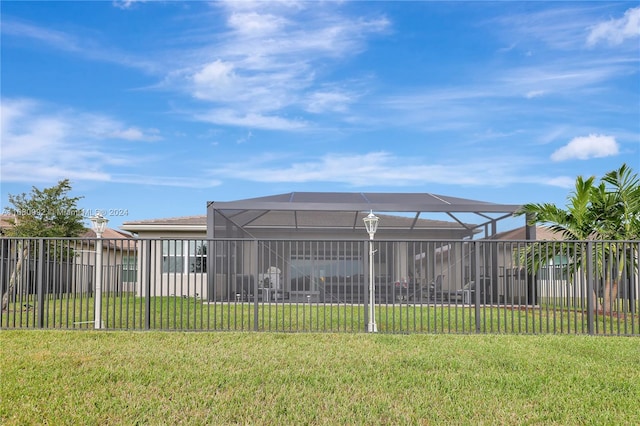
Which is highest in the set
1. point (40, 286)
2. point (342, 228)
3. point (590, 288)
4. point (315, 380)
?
point (342, 228)

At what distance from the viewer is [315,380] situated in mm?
6836

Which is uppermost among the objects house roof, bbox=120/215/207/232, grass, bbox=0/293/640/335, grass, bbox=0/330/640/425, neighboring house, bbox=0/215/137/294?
house roof, bbox=120/215/207/232

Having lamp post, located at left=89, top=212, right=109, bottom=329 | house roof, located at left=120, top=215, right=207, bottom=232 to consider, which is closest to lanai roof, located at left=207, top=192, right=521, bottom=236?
house roof, located at left=120, top=215, right=207, bottom=232

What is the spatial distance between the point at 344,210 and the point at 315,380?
11498 millimetres

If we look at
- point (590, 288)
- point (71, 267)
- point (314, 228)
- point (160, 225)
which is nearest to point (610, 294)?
point (590, 288)

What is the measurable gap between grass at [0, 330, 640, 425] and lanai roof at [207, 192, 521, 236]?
27.0 ft

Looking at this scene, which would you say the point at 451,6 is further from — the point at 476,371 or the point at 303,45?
the point at 476,371

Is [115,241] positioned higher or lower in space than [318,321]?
higher

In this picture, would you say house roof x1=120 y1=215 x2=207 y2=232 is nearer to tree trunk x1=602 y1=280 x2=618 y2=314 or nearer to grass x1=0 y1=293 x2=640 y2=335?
grass x1=0 y1=293 x2=640 y2=335

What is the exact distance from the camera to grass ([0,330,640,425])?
5672 millimetres

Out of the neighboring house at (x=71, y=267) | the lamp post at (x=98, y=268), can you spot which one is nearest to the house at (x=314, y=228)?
the neighboring house at (x=71, y=267)

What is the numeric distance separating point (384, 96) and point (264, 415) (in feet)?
37.4

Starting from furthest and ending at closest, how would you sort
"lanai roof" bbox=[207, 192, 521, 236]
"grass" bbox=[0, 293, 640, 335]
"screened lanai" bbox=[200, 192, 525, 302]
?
1. "lanai roof" bbox=[207, 192, 521, 236]
2. "screened lanai" bbox=[200, 192, 525, 302]
3. "grass" bbox=[0, 293, 640, 335]

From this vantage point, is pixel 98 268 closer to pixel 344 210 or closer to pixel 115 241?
pixel 115 241
